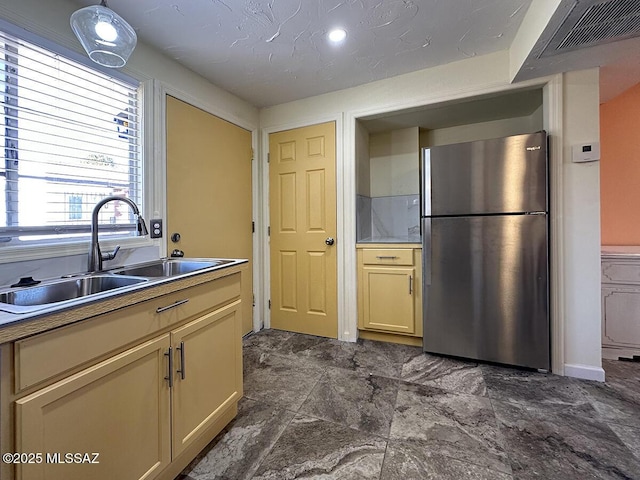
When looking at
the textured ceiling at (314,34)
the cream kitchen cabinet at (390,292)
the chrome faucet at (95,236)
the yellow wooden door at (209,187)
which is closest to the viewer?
the chrome faucet at (95,236)

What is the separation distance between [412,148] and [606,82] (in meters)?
1.41

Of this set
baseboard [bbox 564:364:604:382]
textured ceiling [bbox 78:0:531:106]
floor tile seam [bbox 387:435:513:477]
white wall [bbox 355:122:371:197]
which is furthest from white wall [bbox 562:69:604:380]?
white wall [bbox 355:122:371:197]

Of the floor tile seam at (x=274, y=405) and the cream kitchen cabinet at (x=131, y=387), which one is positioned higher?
the cream kitchen cabinet at (x=131, y=387)

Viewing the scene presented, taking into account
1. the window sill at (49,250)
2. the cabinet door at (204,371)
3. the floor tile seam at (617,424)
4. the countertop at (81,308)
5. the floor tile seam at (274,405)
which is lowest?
the floor tile seam at (274,405)

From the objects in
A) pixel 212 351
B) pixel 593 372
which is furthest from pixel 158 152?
pixel 593 372

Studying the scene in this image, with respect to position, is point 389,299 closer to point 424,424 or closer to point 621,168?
point 424,424

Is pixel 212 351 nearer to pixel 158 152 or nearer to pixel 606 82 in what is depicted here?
pixel 158 152

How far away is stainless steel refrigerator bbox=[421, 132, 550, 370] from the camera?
1904 millimetres

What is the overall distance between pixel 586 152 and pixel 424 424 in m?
1.95

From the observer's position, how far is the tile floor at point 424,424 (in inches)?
46.7

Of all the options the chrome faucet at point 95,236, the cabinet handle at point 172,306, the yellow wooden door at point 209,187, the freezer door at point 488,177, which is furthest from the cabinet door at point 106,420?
the freezer door at point 488,177

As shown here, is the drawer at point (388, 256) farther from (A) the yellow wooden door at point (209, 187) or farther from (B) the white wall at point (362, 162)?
(A) the yellow wooden door at point (209, 187)

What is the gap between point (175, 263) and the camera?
1689mm

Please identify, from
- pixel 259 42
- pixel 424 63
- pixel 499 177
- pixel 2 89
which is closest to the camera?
pixel 2 89
